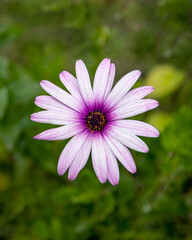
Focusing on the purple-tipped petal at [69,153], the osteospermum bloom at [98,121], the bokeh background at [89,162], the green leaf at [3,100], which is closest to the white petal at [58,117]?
the osteospermum bloom at [98,121]

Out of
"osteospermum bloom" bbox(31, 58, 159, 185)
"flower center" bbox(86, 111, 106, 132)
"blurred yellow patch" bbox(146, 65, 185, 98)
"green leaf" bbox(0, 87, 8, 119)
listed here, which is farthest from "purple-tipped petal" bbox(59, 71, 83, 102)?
"blurred yellow patch" bbox(146, 65, 185, 98)

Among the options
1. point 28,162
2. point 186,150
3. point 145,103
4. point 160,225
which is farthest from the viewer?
point 28,162

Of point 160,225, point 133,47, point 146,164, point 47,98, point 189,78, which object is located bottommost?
point 160,225

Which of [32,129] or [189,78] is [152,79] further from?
[32,129]

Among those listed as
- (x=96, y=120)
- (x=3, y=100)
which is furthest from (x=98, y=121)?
(x=3, y=100)

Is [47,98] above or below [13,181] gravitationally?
above

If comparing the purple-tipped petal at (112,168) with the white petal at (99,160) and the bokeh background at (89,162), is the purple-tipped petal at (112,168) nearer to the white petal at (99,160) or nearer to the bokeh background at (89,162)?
the white petal at (99,160)

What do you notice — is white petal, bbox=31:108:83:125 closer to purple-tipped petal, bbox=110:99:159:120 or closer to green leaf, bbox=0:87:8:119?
purple-tipped petal, bbox=110:99:159:120

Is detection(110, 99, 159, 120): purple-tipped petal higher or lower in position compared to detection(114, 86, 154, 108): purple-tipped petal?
lower

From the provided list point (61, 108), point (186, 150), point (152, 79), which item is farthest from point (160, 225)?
point (61, 108)
